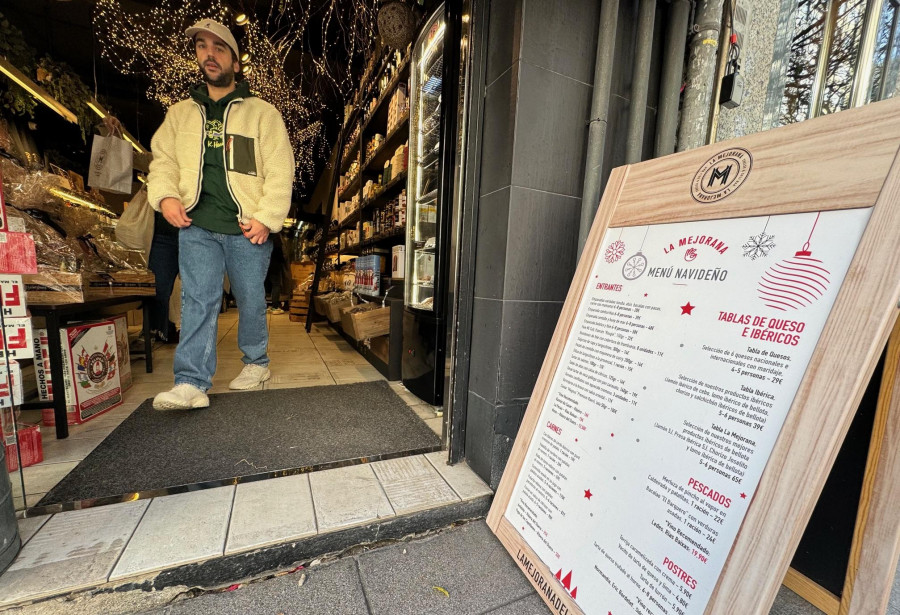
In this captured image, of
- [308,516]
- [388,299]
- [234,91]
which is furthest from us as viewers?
[388,299]

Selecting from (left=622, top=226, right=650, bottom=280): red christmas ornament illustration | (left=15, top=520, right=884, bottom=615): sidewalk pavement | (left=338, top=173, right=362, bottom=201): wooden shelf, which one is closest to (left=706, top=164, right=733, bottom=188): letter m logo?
(left=622, top=226, right=650, bottom=280): red christmas ornament illustration

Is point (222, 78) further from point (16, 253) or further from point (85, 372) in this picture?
point (85, 372)

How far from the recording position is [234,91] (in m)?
1.81

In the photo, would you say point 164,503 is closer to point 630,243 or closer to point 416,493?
point 416,493

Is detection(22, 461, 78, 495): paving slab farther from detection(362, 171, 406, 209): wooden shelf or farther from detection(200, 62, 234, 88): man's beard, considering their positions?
detection(362, 171, 406, 209): wooden shelf

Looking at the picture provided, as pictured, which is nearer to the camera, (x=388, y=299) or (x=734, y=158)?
(x=734, y=158)

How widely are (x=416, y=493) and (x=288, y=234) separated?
11.1 meters

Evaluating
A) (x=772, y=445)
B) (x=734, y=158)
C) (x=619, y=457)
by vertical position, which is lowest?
(x=619, y=457)

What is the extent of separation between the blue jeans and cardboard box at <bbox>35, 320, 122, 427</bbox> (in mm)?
338

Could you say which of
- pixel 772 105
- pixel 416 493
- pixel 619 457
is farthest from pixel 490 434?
pixel 772 105

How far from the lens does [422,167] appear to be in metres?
2.42

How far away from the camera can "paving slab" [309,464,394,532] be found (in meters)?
1.01

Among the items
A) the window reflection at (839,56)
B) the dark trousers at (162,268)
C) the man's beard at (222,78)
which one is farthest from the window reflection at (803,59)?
the dark trousers at (162,268)

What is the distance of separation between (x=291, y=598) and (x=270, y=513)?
27cm
